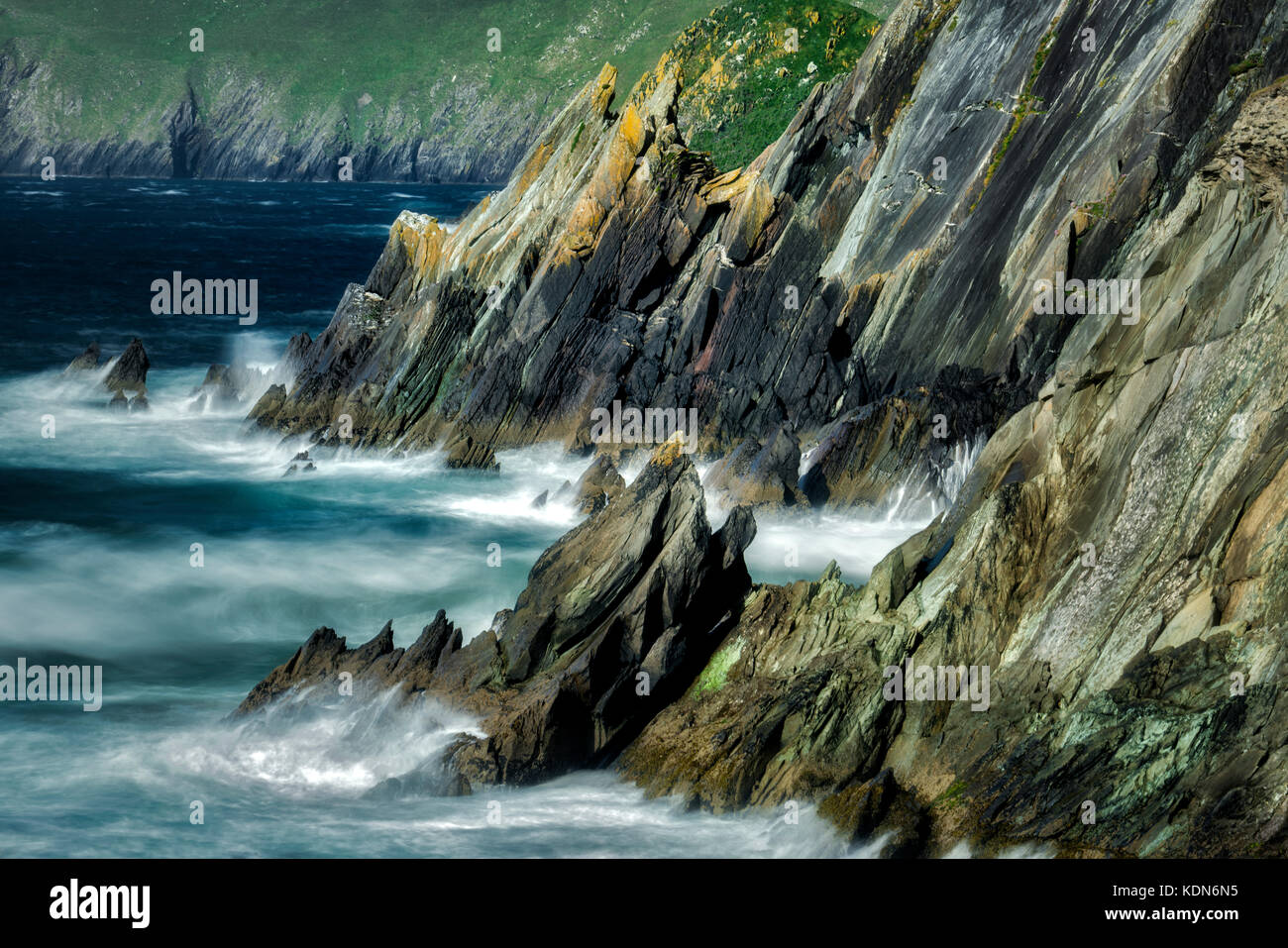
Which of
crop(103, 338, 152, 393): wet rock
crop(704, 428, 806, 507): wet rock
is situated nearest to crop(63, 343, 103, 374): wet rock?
crop(103, 338, 152, 393): wet rock

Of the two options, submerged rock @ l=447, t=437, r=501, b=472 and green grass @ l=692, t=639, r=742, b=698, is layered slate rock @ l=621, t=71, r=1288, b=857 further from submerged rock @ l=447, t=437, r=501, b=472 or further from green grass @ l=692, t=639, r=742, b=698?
submerged rock @ l=447, t=437, r=501, b=472

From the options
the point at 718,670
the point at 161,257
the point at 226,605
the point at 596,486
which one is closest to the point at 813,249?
the point at 596,486

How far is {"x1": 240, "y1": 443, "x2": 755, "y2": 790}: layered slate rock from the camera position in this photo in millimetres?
27422

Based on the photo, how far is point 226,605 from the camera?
1526 inches

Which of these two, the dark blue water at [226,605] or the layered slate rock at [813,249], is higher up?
the layered slate rock at [813,249]

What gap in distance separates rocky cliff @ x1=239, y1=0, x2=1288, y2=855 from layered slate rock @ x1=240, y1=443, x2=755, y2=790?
0.62 meters

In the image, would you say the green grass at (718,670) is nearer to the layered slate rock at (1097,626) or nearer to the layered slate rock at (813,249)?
the layered slate rock at (1097,626)

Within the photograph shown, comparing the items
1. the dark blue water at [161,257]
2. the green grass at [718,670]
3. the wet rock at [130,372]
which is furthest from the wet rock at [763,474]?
the dark blue water at [161,257]

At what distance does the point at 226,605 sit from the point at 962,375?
24.1 meters

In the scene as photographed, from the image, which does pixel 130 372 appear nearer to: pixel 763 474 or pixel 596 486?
pixel 596 486

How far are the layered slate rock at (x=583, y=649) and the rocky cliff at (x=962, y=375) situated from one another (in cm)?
62

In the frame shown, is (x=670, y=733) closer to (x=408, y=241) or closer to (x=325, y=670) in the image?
(x=325, y=670)

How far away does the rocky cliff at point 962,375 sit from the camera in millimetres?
23594

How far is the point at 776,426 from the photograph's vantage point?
48.2m
